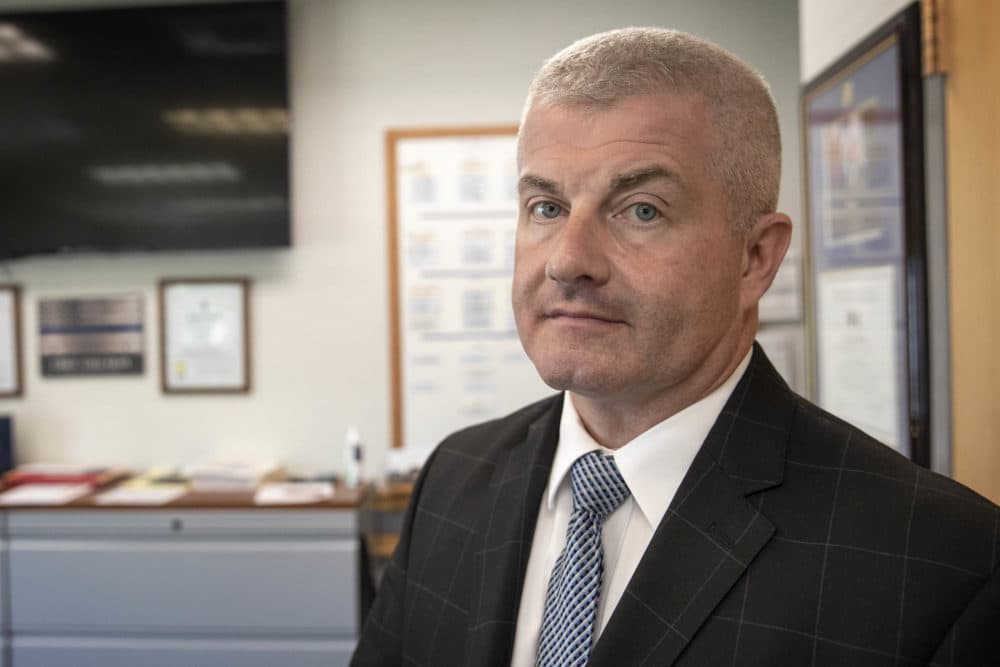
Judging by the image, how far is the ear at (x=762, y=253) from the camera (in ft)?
3.02

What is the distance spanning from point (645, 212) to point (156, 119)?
2.57 meters

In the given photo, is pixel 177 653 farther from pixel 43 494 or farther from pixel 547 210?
pixel 547 210

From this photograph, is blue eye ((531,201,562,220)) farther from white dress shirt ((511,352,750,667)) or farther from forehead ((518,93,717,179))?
white dress shirt ((511,352,750,667))

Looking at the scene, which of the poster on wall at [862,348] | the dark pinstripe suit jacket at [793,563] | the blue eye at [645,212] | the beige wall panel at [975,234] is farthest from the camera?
the poster on wall at [862,348]

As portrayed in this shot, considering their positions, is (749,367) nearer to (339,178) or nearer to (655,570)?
(655,570)

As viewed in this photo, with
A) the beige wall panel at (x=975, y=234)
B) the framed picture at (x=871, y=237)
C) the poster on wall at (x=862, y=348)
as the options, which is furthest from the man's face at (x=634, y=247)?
the poster on wall at (x=862, y=348)

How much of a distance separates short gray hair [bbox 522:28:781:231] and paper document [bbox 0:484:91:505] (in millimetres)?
2473

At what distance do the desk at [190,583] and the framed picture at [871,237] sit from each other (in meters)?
Answer: 1.62

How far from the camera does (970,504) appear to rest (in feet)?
2.63

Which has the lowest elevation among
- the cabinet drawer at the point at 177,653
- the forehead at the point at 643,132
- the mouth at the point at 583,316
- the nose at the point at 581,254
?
the cabinet drawer at the point at 177,653

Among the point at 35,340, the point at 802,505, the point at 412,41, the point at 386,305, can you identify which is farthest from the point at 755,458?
the point at 35,340

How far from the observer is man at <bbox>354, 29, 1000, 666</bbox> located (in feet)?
2.56

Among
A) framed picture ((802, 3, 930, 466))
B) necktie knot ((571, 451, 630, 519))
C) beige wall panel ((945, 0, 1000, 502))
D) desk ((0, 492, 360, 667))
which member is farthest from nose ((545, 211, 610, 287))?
desk ((0, 492, 360, 667))

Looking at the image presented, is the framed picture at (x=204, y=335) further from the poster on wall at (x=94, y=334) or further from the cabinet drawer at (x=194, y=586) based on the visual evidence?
the cabinet drawer at (x=194, y=586)
